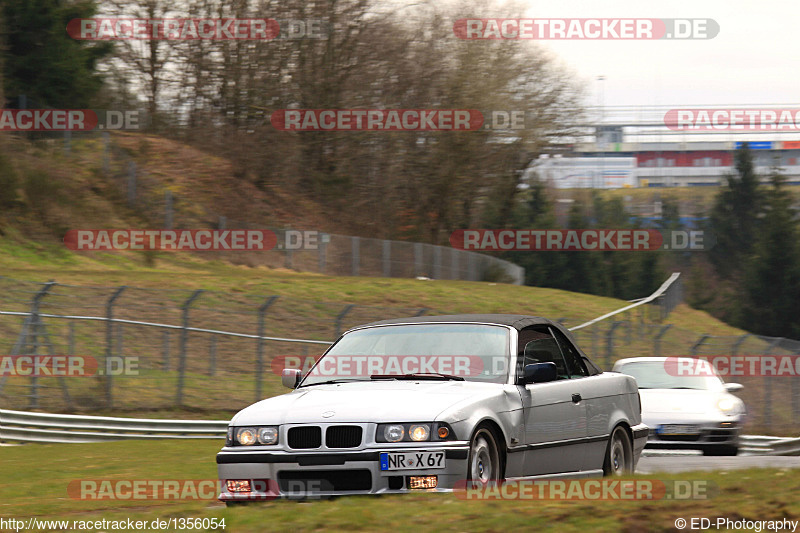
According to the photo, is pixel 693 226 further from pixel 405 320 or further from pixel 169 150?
pixel 405 320

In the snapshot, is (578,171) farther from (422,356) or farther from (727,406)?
(422,356)

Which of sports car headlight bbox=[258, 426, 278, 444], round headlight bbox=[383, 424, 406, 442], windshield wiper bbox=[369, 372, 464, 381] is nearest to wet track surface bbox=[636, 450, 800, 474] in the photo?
windshield wiper bbox=[369, 372, 464, 381]

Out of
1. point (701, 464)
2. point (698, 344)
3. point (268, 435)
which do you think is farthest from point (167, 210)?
point (268, 435)

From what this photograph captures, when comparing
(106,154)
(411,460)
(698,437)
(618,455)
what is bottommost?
(698,437)

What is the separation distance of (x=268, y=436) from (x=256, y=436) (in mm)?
101

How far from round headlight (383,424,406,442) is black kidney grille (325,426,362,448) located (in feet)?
0.56

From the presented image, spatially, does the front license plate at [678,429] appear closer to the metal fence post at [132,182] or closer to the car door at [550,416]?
the car door at [550,416]

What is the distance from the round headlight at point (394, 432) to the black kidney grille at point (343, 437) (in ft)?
0.56

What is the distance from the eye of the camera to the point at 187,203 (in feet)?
145

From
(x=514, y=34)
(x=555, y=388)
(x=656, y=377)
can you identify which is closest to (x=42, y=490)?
(x=555, y=388)

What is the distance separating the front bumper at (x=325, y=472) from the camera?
22.5 feet

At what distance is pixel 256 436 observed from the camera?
23.7 ft

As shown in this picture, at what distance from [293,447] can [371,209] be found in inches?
1718

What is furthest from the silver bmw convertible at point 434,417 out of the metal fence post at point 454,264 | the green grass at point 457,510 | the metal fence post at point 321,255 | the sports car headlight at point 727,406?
the metal fence post at point 454,264
